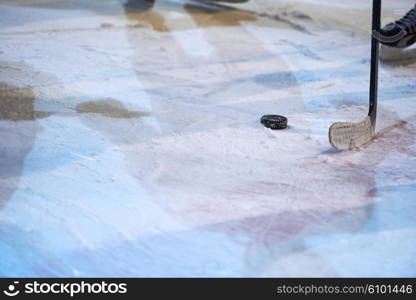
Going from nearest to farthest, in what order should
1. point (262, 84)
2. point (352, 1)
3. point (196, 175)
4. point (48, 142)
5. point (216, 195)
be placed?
point (216, 195)
point (196, 175)
point (48, 142)
point (262, 84)
point (352, 1)

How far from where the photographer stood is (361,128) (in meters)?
2.56

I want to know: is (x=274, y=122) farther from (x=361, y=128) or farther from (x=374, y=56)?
(x=374, y=56)

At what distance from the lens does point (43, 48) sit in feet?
11.9

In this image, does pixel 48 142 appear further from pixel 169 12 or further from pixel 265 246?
pixel 169 12

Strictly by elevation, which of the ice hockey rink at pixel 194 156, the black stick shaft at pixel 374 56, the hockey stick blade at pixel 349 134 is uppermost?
the black stick shaft at pixel 374 56

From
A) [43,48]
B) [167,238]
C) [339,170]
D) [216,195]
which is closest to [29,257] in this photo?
[167,238]

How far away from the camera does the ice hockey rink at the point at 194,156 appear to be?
1.79 m

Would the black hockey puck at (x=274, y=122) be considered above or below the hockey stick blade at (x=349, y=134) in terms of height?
below

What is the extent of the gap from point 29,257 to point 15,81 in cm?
159

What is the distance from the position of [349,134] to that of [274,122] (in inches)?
15.2

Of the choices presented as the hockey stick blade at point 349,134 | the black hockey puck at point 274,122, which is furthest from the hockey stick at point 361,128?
the black hockey puck at point 274,122

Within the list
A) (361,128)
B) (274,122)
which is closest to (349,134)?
(361,128)

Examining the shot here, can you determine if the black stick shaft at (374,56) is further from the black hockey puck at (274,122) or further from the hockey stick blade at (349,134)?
the black hockey puck at (274,122)

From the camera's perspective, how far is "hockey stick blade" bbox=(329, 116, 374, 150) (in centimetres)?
245
